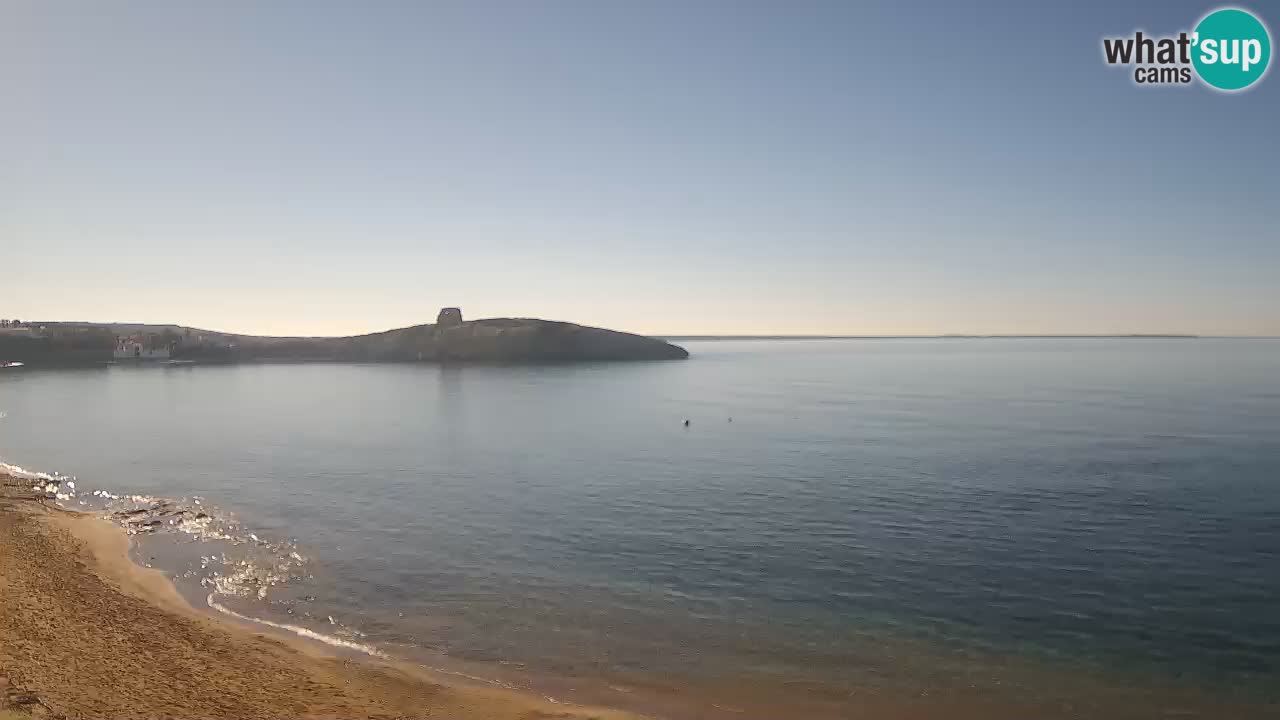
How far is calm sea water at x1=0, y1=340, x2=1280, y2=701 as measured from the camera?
895 inches

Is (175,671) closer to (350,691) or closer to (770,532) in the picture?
(350,691)

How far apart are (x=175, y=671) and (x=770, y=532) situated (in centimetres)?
2524

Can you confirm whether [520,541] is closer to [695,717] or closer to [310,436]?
[695,717]

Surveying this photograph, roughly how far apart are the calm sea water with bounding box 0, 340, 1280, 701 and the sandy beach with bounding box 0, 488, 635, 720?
2.38 metres

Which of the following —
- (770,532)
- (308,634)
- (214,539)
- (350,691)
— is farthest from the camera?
(770,532)

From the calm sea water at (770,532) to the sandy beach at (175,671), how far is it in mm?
2382

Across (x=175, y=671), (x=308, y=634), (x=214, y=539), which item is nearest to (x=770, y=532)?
(x=308, y=634)

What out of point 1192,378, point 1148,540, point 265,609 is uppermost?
point 1192,378

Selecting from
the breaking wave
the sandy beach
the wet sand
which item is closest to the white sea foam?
the breaking wave

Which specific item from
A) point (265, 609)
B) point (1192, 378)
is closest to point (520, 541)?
point (265, 609)

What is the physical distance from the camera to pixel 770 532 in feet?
118

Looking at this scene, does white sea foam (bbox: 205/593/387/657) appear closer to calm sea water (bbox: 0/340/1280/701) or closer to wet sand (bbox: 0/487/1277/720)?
wet sand (bbox: 0/487/1277/720)

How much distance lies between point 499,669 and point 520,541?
13.8 m

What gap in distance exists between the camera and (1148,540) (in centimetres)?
3356
